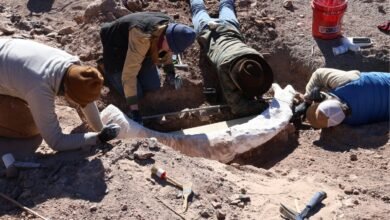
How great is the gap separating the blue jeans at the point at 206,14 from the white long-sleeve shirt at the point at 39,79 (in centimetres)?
237

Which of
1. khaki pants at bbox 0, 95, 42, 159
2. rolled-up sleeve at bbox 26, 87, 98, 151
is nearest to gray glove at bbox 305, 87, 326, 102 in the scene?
rolled-up sleeve at bbox 26, 87, 98, 151

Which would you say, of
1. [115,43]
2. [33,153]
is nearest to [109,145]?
[33,153]

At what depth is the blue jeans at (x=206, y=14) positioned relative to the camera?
20.4 feet

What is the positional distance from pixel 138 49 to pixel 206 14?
A: 4.78 ft

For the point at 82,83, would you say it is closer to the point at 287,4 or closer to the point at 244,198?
the point at 244,198

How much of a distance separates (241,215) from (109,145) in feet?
3.47

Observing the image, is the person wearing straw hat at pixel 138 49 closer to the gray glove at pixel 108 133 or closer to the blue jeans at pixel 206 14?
the blue jeans at pixel 206 14

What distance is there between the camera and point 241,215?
3.88 meters

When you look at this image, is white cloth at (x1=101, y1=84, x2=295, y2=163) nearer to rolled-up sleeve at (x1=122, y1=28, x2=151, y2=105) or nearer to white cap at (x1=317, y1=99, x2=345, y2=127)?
rolled-up sleeve at (x1=122, y1=28, x2=151, y2=105)

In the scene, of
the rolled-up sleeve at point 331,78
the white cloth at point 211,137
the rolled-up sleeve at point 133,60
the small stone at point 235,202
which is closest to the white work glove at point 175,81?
the rolled-up sleeve at point 133,60

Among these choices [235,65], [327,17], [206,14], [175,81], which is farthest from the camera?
[206,14]

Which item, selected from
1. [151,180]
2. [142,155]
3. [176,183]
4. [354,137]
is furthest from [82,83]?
[354,137]

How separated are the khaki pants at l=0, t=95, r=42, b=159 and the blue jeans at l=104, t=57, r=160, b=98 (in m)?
1.05

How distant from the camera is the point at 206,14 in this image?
20.9 ft
